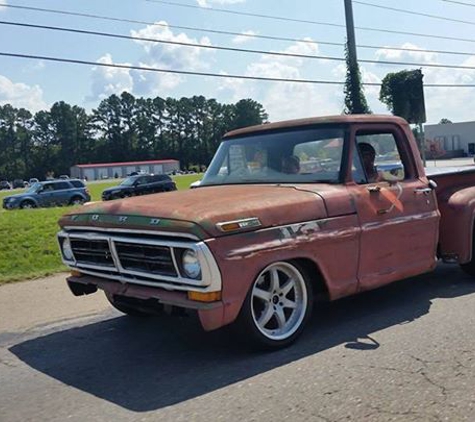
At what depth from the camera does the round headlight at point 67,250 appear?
18.1 ft

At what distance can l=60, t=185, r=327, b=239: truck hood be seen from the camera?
14.4 ft

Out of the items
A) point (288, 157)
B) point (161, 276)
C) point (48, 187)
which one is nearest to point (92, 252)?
point (161, 276)

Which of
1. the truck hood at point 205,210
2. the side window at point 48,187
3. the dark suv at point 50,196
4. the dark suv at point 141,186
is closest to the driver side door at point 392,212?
the truck hood at point 205,210

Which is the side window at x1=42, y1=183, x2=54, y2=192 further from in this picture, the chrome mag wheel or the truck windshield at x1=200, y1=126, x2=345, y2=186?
the chrome mag wheel

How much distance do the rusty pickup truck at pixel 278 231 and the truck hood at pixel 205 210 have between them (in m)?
0.01

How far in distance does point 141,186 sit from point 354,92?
16.2 m

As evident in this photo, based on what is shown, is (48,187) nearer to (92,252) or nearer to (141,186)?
(141,186)

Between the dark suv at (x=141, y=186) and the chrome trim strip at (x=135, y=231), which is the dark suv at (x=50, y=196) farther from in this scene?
the chrome trim strip at (x=135, y=231)

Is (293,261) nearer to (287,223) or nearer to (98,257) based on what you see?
(287,223)

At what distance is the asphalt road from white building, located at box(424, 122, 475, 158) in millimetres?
75911

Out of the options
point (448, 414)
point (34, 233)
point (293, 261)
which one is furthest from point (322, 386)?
point (34, 233)

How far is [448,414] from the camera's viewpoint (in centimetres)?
359

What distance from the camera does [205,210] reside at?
177 inches

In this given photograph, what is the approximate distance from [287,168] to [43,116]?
14054 cm
